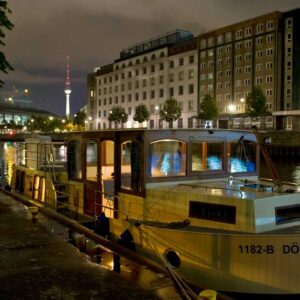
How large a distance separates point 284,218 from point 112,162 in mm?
5651

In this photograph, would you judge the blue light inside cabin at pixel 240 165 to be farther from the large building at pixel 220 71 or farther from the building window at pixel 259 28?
the building window at pixel 259 28

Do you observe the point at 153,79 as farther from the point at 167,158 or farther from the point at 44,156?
the point at 167,158

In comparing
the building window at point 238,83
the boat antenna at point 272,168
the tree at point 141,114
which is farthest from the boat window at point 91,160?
the tree at point 141,114

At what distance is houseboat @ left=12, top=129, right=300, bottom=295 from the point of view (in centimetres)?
882

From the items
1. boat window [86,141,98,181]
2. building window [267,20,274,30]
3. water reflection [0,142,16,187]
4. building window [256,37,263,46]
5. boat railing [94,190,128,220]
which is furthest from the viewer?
building window [256,37,263,46]

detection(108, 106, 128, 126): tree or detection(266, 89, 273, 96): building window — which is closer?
detection(266, 89, 273, 96): building window

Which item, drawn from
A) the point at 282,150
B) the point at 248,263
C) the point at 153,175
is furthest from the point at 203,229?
the point at 282,150

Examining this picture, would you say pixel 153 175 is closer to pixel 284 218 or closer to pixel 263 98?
pixel 284 218

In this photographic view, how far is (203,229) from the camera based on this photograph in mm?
9688

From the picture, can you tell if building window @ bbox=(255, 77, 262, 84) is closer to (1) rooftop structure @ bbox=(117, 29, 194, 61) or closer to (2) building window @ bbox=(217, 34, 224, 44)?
(2) building window @ bbox=(217, 34, 224, 44)

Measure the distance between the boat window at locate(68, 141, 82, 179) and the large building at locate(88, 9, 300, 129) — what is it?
6201cm

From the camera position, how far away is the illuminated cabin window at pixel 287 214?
936 centimetres

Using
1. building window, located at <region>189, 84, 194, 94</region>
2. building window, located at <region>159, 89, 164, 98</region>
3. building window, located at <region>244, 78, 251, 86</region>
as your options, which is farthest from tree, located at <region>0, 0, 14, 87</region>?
building window, located at <region>159, 89, 164, 98</region>

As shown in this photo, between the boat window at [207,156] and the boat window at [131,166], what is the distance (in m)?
1.50
